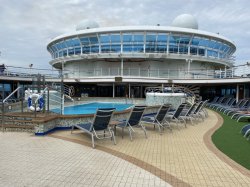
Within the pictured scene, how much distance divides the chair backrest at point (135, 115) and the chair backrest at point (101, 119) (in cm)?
107

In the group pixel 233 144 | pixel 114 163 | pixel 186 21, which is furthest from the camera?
pixel 186 21

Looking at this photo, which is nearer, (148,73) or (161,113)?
(161,113)

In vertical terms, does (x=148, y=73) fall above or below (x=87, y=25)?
below

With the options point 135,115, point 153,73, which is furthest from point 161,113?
point 153,73

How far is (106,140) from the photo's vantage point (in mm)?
7238

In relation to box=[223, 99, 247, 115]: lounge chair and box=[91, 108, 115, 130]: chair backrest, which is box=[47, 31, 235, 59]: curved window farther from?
box=[91, 108, 115, 130]: chair backrest

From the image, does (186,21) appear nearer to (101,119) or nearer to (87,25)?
(87,25)

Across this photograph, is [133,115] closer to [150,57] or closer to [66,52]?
[150,57]

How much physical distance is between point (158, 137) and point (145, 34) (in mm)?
22964

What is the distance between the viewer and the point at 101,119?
22.1 feet

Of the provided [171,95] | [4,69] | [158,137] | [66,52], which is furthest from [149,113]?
[66,52]

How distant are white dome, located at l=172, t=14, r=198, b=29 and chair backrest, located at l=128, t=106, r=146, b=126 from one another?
29.7m

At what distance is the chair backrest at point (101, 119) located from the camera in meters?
6.61

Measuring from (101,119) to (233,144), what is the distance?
3.90 metres
